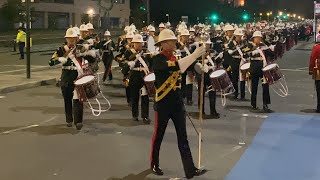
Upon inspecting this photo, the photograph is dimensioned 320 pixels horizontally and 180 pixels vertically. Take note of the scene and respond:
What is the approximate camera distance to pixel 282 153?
8656 millimetres

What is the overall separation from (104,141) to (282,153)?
3121mm

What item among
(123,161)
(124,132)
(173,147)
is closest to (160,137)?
(123,161)

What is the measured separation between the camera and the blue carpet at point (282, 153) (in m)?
7.46

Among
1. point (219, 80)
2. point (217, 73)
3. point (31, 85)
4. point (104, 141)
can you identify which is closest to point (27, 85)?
point (31, 85)

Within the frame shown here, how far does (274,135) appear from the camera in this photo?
10055 millimetres

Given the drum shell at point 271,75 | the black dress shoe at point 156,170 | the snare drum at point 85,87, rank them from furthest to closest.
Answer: the drum shell at point 271,75, the snare drum at point 85,87, the black dress shoe at point 156,170

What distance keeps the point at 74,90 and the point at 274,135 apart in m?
3.92

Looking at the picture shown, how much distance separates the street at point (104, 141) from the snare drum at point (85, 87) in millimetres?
740

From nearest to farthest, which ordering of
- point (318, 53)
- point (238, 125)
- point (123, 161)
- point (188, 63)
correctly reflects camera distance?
1. point (188, 63)
2. point (123, 161)
3. point (238, 125)
4. point (318, 53)

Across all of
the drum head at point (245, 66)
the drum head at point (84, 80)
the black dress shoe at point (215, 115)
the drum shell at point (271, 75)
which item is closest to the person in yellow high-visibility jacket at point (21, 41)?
the drum head at point (245, 66)

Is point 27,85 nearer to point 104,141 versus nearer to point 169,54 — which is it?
point 104,141

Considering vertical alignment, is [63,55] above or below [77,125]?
above

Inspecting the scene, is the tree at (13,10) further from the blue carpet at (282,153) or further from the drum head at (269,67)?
the blue carpet at (282,153)

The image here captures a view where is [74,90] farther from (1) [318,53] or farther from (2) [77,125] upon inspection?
(1) [318,53]
